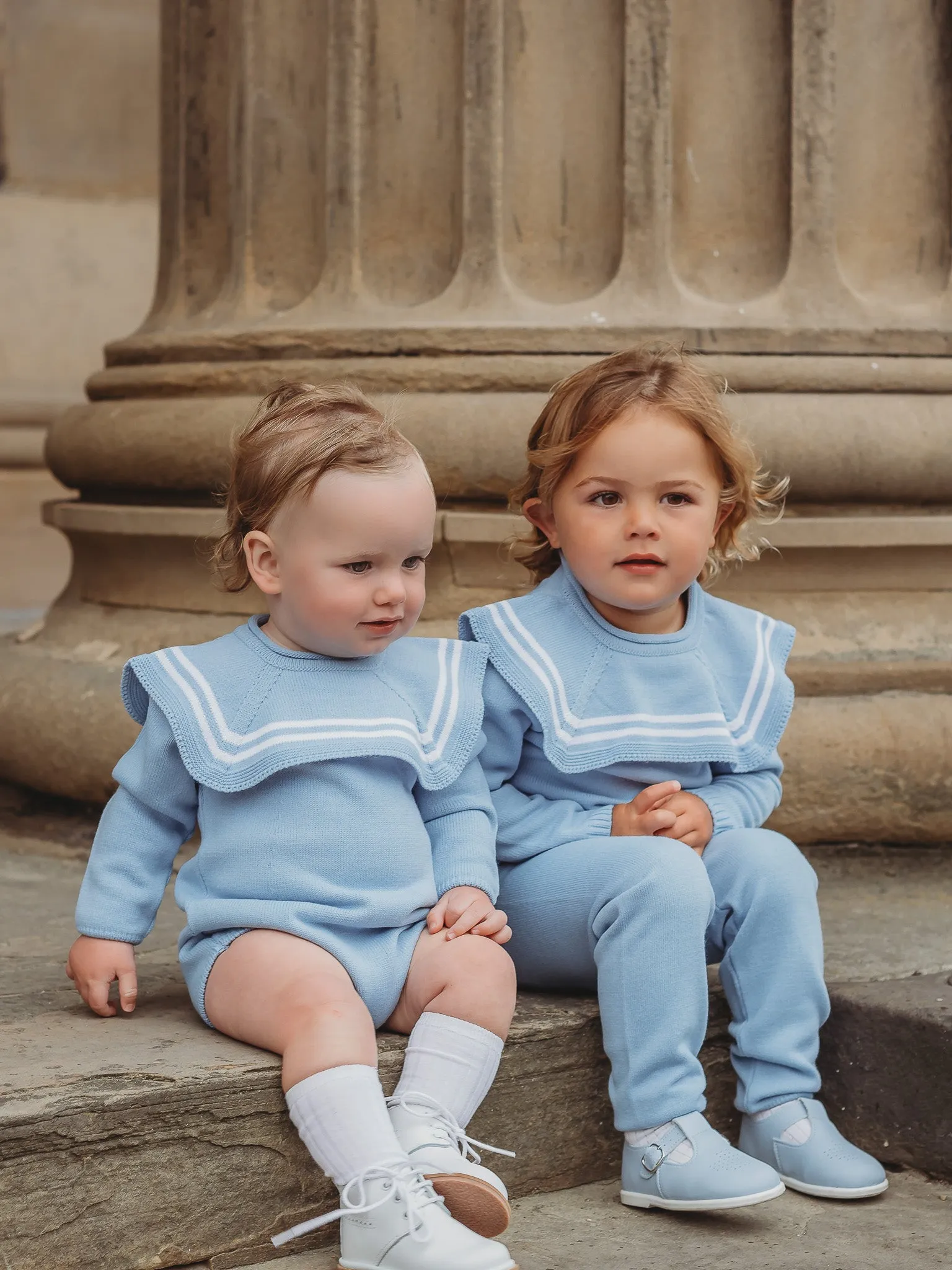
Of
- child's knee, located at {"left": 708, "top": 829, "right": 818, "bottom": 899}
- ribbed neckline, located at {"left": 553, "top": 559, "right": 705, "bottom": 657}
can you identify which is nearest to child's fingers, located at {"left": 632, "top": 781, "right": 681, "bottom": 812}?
child's knee, located at {"left": 708, "top": 829, "right": 818, "bottom": 899}

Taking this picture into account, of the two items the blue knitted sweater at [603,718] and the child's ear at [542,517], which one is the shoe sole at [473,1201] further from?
the child's ear at [542,517]

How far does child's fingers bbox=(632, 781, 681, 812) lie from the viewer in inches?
86.7

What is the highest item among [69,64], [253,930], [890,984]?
[69,64]

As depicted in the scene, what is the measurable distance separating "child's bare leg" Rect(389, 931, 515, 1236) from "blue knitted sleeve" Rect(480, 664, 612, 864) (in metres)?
0.23

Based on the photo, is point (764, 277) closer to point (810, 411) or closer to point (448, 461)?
point (810, 411)

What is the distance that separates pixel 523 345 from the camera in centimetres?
301

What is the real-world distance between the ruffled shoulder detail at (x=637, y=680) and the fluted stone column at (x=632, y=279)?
559 millimetres

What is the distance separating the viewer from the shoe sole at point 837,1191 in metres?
2.10

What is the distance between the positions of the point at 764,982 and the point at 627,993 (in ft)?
0.73

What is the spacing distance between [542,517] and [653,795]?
0.45 meters

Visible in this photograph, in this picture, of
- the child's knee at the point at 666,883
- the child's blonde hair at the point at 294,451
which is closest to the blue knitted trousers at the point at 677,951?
the child's knee at the point at 666,883

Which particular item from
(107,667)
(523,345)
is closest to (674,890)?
(523,345)

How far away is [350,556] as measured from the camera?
80.7 inches

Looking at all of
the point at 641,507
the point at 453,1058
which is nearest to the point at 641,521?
the point at 641,507
